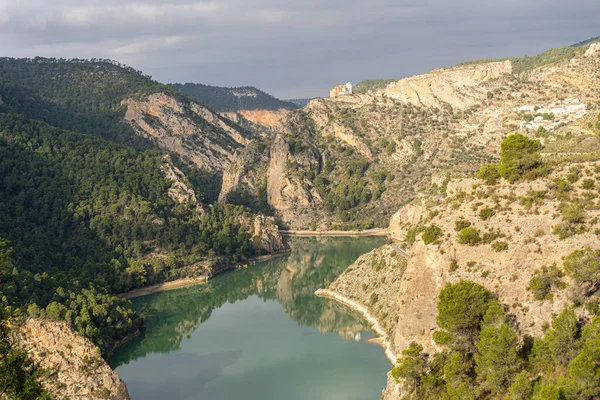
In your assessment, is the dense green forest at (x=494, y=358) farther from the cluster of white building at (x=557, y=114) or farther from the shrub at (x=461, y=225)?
the cluster of white building at (x=557, y=114)

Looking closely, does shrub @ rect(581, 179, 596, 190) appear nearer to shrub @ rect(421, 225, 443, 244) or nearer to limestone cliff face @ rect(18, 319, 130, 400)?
shrub @ rect(421, 225, 443, 244)

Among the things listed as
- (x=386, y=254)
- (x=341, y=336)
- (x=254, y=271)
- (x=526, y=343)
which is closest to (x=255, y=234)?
(x=254, y=271)

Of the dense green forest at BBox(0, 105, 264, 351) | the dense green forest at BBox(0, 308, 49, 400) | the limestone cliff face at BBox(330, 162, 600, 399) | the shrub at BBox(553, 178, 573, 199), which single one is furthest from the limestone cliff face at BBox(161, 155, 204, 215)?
the dense green forest at BBox(0, 308, 49, 400)

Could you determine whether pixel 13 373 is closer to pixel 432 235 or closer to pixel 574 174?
pixel 432 235

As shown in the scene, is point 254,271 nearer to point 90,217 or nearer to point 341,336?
point 90,217

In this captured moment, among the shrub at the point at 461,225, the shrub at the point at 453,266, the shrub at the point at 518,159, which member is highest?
the shrub at the point at 518,159

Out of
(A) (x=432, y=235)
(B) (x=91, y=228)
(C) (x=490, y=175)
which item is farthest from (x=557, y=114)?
(B) (x=91, y=228)

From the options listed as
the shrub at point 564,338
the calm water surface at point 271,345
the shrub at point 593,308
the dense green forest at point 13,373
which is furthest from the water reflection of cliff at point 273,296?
the dense green forest at point 13,373
